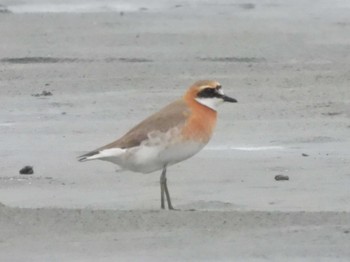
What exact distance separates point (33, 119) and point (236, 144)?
197cm

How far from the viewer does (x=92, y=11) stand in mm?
19109

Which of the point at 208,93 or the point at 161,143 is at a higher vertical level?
the point at 208,93

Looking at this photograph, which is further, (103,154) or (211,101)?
(211,101)

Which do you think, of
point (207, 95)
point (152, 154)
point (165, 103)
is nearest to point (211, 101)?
point (207, 95)

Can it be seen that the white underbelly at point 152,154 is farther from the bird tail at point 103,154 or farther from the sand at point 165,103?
the sand at point 165,103

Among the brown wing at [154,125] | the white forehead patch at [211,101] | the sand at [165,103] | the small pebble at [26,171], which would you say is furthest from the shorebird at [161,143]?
the small pebble at [26,171]

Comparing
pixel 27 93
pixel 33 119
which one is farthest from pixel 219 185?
pixel 27 93

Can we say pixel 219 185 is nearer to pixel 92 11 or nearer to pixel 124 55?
pixel 124 55

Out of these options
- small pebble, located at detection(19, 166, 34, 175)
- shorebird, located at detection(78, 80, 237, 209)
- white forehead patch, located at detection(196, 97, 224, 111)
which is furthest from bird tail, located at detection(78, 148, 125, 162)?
small pebble, located at detection(19, 166, 34, 175)

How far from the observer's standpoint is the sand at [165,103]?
7.76 metres

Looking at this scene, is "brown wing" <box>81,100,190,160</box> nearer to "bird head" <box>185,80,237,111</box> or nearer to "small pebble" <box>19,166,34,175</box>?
"bird head" <box>185,80,237,111</box>

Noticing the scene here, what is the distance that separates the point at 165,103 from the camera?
13320 mm

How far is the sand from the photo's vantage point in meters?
7.76

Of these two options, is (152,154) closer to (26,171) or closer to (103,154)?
(103,154)
